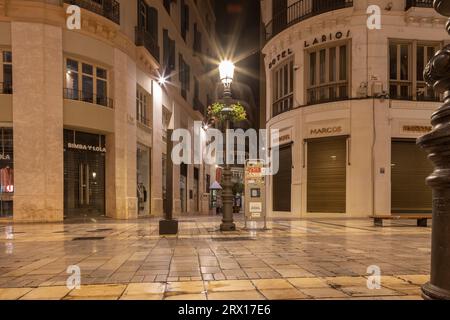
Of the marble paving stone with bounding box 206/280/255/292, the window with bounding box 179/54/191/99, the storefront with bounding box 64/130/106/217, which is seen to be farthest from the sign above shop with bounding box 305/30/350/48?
the marble paving stone with bounding box 206/280/255/292

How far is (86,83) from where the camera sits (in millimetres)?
17531

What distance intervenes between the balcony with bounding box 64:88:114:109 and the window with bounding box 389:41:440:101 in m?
13.6

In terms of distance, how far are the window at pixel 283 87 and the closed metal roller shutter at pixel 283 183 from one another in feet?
7.69

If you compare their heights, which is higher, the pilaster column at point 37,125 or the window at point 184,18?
the window at point 184,18

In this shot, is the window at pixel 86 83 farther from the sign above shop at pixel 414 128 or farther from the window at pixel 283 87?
the sign above shop at pixel 414 128

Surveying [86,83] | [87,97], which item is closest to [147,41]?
[86,83]

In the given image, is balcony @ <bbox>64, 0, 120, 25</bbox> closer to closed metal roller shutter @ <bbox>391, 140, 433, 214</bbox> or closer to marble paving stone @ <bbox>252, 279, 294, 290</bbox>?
closed metal roller shutter @ <bbox>391, 140, 433, 214</bbox>

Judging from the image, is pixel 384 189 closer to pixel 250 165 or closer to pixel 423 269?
pixel 250 165

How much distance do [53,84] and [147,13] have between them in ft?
27.5

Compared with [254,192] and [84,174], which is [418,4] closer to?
[254,192]

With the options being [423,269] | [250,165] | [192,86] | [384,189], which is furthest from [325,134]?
[192,86]

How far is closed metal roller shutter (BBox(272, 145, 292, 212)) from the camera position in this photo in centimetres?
2023

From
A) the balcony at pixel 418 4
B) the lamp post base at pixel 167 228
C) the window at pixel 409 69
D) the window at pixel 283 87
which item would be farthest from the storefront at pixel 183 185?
the lamp post base at pixel 167 228

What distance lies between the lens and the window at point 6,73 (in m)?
15.7
